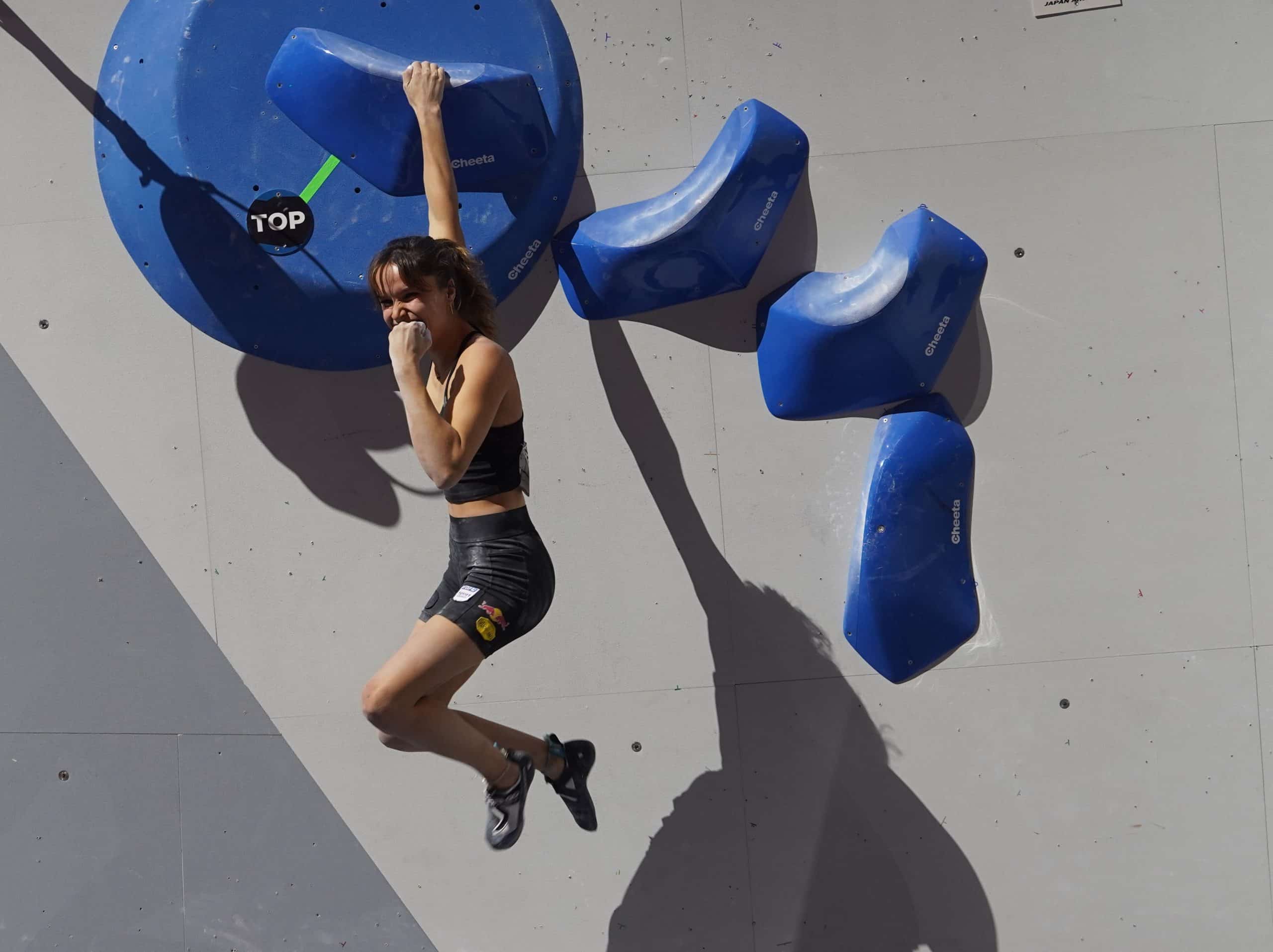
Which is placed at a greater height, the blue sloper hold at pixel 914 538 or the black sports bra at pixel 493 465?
the black sports bra at pixel 493 465

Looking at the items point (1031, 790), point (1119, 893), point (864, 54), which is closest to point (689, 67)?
point (864, 54)

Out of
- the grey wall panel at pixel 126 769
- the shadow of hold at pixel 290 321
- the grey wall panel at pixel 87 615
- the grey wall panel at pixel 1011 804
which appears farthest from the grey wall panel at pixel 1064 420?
the grey wall panel at pixel 87 615

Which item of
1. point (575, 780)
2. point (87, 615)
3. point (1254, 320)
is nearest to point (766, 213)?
point (1254, 320)

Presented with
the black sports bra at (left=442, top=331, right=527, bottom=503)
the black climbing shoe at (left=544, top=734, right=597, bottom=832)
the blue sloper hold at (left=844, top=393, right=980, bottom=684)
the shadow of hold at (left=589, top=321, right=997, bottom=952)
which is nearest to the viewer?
the black sports bra at (left=442, top=331, right=527, bottom=503)

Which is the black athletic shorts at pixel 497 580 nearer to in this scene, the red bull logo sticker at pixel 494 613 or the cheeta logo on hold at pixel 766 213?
the red bull logo sticker at pixel 494 613

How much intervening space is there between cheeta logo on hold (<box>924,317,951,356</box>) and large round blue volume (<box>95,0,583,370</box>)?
103 cm

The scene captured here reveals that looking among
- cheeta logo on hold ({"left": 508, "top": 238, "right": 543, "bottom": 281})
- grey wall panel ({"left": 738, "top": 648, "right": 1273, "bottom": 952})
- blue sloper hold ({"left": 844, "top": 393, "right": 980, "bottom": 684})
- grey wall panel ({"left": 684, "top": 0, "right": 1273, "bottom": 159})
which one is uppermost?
grey wall panel ({"left": 684, "top": 0, "right": 1273, "bottom": 159})

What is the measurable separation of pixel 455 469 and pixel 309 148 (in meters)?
1.09

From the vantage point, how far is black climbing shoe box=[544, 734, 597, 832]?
2.28 metres

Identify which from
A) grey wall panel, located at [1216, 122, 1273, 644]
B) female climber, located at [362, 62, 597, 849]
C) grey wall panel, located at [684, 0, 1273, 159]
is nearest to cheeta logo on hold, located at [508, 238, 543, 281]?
female climber, located at [362, 62, 597, 849]

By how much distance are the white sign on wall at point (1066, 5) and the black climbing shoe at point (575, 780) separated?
227 cm

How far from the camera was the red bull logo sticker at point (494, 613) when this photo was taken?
1904mm

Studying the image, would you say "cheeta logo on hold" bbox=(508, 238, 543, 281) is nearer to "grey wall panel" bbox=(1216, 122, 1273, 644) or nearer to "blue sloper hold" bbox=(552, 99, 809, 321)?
"blue sloper hold" bbox=(552, 99, 809, 321)

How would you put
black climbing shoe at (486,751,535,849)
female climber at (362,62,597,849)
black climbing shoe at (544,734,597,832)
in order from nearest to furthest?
female climber at (362,62,597,849) → black climbing shoe at (486,751,535,849) → black climbing shoe at (544,734,597,832)
